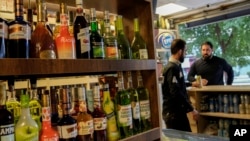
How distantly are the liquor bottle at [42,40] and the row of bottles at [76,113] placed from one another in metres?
0.12

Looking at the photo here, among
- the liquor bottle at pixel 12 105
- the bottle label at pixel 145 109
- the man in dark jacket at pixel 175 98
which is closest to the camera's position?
the liquor bottle at pixel 12 105

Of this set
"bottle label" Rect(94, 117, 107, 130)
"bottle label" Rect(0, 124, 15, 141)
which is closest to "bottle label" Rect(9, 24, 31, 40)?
"bottle label" Rect(0, 124, 15, 141)

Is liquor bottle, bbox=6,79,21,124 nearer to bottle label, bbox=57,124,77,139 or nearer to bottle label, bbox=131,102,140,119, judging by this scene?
bottle label, bbox=57,124,77,139

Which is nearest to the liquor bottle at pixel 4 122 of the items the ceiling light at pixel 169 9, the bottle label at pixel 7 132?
the bottle label at pixel 7 132

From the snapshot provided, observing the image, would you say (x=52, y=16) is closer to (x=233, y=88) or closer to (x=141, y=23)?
(x=141, y=23)

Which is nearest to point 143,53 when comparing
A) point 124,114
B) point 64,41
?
point 124,114

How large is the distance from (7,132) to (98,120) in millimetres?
293

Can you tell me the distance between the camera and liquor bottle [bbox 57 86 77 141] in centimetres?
73

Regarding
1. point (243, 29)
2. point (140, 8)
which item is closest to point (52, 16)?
point (140, 8)

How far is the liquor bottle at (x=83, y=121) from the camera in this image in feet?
2.57

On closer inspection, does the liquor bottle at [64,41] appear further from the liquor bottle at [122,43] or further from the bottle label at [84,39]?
the liquor bottle at [122,43]

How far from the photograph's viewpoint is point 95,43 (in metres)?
0.88

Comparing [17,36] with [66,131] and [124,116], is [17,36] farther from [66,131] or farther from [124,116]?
[124,116]

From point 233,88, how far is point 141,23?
5.93 feet
